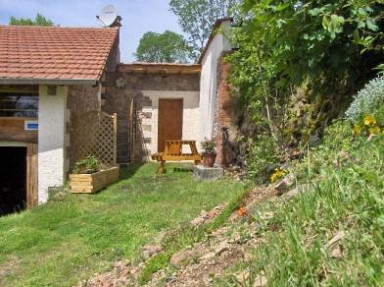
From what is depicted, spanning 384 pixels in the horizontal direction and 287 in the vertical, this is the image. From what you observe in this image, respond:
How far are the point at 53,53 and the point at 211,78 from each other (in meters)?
4.48

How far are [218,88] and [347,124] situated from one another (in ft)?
26.1

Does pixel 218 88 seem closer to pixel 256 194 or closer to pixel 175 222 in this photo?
pixel 175 222

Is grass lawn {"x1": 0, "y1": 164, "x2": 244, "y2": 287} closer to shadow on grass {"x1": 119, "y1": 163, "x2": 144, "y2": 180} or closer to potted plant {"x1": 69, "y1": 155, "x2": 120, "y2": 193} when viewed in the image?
potted plant {"x1": 69, "y1": 155, "x2": 120, "y2": 193}

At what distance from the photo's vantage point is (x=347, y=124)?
15.7 feet

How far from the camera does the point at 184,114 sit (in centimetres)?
1705

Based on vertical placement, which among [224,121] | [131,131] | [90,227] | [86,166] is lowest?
[90,227]

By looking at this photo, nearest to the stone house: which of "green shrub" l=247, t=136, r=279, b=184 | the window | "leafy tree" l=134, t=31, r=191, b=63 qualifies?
the window

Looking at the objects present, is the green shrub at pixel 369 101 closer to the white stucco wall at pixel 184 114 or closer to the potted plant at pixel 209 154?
the potted plant at pixel 209 154

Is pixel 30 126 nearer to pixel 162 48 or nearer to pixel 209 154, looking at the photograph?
pixel 209 154

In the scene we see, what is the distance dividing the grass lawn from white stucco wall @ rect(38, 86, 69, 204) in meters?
1.00

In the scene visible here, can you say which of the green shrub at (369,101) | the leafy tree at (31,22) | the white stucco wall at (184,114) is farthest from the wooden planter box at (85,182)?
the leafy tree at (31,22)

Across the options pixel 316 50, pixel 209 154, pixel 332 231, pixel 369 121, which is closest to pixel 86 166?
pixel 209 154

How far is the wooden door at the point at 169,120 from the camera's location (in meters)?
17.1

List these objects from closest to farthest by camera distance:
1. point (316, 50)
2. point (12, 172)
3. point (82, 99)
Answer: point (316, 50) < point (82, 99) < point (12, 172)
